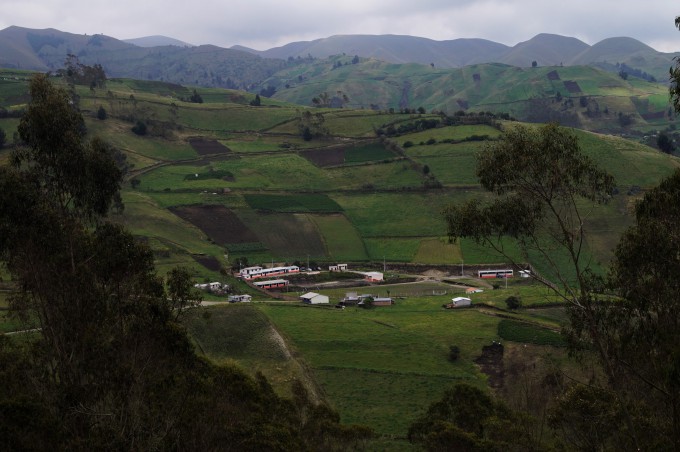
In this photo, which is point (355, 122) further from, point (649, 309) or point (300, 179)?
point (649, 309)

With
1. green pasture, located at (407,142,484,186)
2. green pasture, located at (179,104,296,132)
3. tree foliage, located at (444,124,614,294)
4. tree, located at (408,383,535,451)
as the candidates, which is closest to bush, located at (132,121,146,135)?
green pasture, located at (179,104,296,132)

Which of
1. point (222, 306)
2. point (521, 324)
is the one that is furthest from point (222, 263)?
point (521, 324)

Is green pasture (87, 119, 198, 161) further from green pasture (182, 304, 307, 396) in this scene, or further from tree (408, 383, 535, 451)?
tree (408, 383, 535, 451)

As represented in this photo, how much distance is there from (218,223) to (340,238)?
76.7ft

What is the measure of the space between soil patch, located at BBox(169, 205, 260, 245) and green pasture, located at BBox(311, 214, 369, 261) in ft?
43.3

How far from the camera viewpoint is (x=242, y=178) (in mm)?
141750

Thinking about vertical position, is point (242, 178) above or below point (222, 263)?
above

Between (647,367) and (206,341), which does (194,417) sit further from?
(206,341)

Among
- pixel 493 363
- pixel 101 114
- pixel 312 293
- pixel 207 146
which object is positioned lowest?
pixel 312 293

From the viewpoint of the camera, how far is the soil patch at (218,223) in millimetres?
114375

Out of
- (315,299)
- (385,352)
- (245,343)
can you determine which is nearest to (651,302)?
(385,352)

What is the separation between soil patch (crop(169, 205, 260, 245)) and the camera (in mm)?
114375

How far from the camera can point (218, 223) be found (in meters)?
119

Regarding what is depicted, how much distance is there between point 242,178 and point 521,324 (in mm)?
85382
